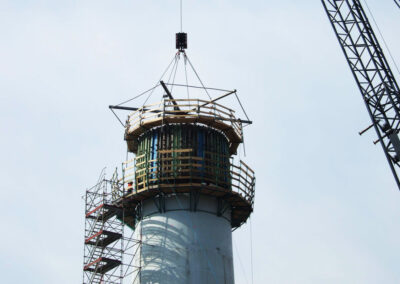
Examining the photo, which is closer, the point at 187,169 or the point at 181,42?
the point at 187,169

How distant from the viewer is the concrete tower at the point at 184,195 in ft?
107

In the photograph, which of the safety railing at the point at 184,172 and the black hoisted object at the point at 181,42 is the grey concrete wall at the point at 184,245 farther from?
the black hoisted object at the point at 181,42

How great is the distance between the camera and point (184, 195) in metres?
34.3

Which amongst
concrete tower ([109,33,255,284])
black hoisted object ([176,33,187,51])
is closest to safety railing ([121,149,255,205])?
concrete tower ([109,33,255,284])

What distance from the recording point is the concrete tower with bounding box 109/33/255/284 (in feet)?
107

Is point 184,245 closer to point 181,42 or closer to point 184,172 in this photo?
point 184,172

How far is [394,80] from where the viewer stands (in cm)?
4359

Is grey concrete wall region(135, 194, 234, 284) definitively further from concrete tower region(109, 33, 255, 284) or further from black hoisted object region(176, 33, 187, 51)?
black hoisted object region(176, 33, 187, 51)

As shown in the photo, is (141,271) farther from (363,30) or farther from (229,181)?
(363,30)

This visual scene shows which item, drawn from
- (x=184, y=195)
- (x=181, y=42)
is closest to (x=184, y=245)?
(x=184, y=195)

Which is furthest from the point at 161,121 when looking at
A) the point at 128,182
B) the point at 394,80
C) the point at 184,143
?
the point at 394,80

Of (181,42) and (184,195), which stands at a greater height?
(181,42)

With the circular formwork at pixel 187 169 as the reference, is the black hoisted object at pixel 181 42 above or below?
above

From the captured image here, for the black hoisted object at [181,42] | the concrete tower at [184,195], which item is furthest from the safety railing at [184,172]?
the black hoisted object at [181,42]
